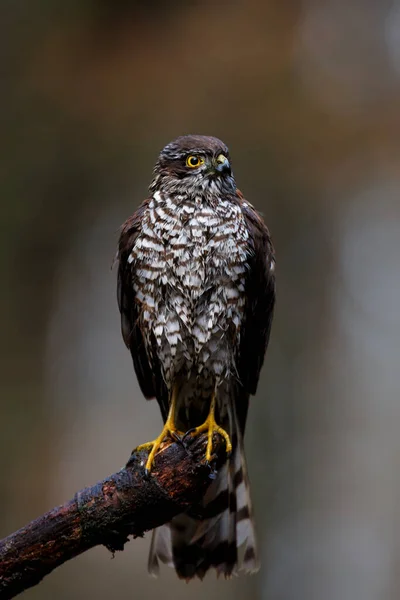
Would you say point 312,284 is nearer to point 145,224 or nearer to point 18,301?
point 18,301

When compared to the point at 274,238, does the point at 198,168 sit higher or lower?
lower

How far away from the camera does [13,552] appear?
10.1 feet

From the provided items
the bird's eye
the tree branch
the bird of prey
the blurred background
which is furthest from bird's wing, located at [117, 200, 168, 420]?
the blurred background

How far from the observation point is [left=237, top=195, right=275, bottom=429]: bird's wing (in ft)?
13.2

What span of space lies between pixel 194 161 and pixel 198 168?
0.05 m

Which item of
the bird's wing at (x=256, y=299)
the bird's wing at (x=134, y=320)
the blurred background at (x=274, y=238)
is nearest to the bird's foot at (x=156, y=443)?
the bird's wing at (x=134, y=320)

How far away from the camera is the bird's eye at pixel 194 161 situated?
160 inches

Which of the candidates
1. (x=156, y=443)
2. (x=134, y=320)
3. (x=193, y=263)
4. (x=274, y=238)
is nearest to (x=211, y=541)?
(x=156, y=443)

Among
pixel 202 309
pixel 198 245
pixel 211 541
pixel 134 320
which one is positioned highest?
pixel 198 245

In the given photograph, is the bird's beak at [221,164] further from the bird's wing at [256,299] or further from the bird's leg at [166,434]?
the bird's leg at [166,434]

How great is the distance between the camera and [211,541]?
4141mm

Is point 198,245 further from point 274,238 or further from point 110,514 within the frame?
point 274,238

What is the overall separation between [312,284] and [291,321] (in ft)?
1.38

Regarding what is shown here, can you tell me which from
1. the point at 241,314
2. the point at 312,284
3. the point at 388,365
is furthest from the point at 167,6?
the point at 241,314
